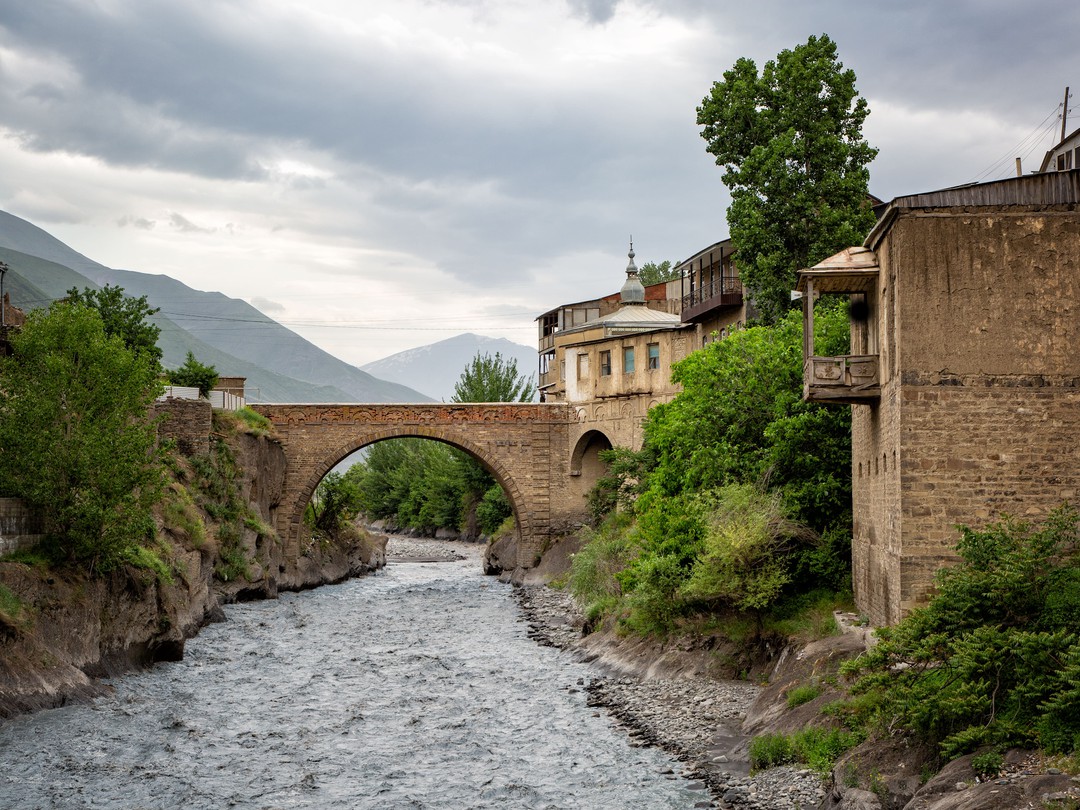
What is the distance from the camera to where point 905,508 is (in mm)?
17469

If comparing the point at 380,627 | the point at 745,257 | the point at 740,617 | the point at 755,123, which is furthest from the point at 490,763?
the point at 755,123

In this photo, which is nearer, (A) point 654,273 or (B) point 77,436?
(B) point 77,436

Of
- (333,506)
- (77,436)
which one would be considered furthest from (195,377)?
Result: (77,436)

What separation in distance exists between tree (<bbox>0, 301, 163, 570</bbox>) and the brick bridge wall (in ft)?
65.7

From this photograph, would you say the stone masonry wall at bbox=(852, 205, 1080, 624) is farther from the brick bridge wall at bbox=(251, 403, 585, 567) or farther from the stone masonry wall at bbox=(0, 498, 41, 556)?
the brick bridge wall at bbox=(251, 403, 585, 567)

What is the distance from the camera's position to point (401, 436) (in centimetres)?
4697

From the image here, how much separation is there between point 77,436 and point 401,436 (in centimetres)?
2272

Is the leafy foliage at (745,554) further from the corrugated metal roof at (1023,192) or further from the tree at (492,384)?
the tree at (492,384)

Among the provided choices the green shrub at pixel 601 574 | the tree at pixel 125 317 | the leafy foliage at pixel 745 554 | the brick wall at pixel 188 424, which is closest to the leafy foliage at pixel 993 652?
the leafy foliage at pixel 745 554

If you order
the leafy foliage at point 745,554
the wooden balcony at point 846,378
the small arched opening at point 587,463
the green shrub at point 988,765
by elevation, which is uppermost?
the wooden balcony at point 846,378

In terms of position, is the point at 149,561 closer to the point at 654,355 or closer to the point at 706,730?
the point at 706,730

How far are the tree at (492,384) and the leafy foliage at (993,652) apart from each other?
172ft

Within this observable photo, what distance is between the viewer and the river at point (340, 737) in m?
16.7

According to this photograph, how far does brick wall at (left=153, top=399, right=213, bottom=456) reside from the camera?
3844 cm
